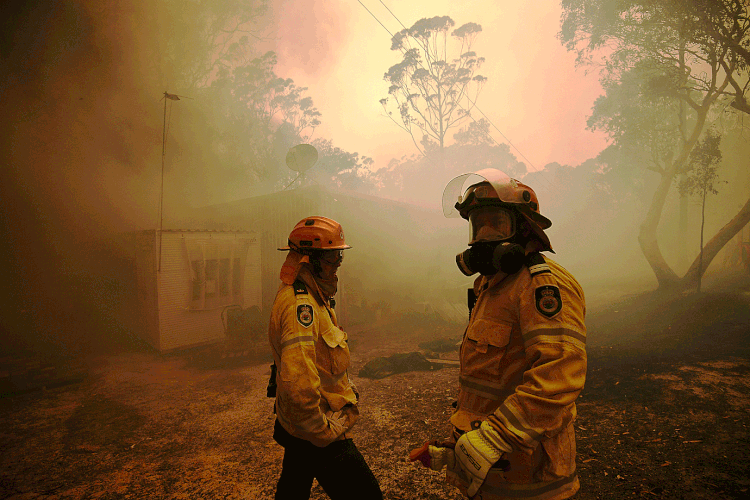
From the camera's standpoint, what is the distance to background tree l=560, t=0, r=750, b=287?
1128cm

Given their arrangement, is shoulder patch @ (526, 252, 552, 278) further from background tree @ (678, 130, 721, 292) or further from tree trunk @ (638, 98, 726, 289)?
tree trunk @ (638, 98, 726, 289)

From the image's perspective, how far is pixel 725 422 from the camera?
4.41m

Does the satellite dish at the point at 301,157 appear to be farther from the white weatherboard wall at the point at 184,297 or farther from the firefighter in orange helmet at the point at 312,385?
the firefighter in orange helmet at the point at 312,385

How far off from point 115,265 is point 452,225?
55.2 ft

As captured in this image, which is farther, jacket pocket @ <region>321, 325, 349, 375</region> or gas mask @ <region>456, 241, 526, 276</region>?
jacket pocket @ <region>321, 325, 349, 375</region>

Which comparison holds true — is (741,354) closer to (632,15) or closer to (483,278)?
(483,278)

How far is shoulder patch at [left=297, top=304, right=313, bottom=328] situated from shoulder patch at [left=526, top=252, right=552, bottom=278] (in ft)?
4.15

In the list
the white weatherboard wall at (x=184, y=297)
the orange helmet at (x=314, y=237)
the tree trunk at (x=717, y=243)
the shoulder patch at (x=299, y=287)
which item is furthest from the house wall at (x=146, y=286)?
the tree trunk at (x=717, y=243)

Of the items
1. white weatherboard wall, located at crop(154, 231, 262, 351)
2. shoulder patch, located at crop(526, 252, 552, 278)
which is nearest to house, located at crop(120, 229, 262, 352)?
white weatherboard wall, located at crop(154, 231, 262, 351)

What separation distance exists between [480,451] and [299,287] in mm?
1384

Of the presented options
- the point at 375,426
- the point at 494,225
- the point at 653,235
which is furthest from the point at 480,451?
the point at 653,235

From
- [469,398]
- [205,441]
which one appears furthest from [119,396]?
[469,398]

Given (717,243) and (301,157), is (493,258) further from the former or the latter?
(717,243)

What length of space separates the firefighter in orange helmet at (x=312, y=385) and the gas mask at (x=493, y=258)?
99cm
